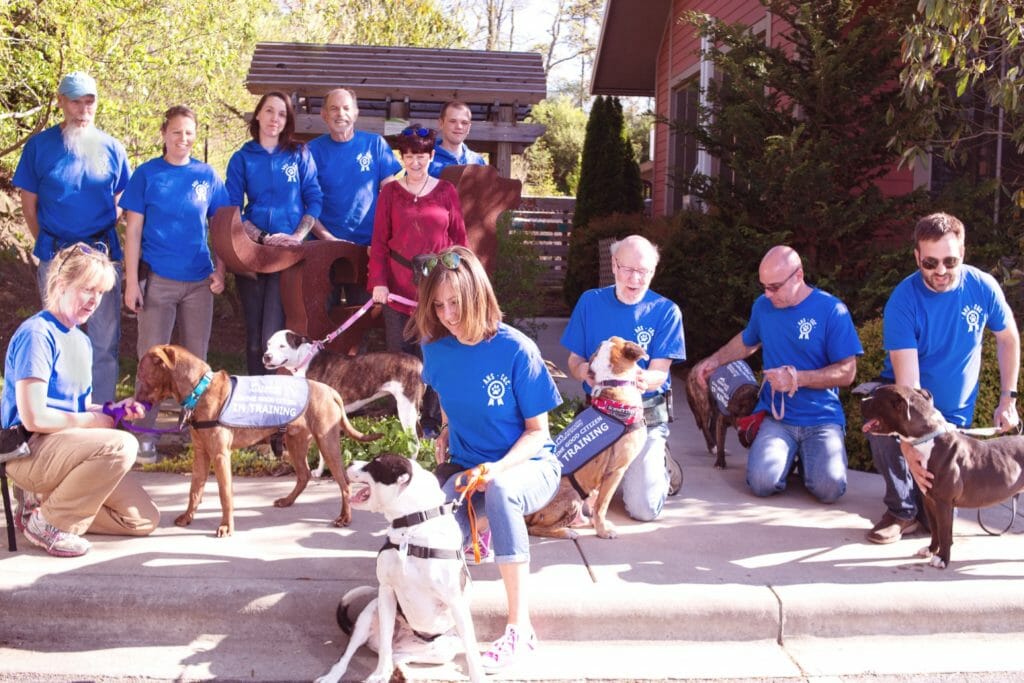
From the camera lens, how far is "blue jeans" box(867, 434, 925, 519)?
5.16 metres

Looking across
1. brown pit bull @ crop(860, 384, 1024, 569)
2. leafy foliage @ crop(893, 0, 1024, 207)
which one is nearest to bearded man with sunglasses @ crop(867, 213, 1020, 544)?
brown pit bull @ crop(860, 384, 1024, 569)

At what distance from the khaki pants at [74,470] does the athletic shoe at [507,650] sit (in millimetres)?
1951

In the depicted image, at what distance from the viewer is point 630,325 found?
5.37 meters

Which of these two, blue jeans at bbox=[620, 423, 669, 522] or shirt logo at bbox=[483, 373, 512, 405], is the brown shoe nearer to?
blue jeans at bbox=[620, 423, 669, 522]

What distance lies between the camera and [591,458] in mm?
4938

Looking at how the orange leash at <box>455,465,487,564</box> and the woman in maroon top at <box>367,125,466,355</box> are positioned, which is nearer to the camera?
the orange leash at <box>455,465,487,564</box>

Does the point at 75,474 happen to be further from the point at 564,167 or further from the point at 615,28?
the point at 564,167

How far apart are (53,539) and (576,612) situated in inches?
94.3

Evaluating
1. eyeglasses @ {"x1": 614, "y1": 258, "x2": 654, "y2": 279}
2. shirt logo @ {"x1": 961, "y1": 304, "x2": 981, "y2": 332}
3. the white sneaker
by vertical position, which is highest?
eyeglasses @ {"x1": 614, "y1": 258, "x2": 654, "y2": 279}

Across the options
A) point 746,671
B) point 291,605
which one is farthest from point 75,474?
point 746,671

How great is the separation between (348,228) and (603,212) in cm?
1066

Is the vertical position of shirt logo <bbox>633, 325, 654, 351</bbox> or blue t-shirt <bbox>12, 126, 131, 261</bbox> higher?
blue t-shirt <bbox>12, 126, 131, 261</bbox>

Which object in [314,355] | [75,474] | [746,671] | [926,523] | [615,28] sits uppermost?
[615,28]

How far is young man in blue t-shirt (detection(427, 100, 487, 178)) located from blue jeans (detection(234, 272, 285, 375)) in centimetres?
140
